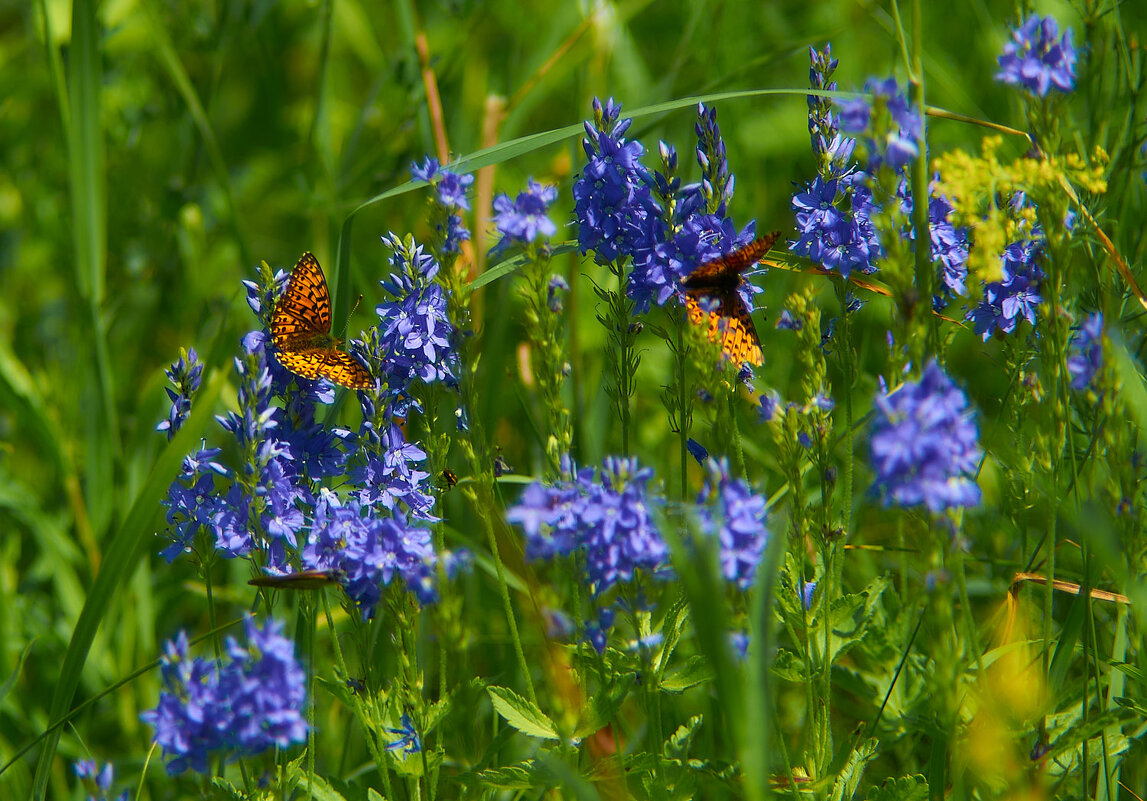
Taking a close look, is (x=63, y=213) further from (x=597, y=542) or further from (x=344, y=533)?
(x=597, y=542)

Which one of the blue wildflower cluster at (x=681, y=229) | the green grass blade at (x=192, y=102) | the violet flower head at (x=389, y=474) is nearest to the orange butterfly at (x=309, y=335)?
the violet flower head at (x=389, y=474)

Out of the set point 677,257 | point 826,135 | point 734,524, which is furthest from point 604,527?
point 826,135

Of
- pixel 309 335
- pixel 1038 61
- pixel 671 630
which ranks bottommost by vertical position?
pixel 671 630

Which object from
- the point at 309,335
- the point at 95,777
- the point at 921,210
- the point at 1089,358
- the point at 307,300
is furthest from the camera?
the point at 307,300

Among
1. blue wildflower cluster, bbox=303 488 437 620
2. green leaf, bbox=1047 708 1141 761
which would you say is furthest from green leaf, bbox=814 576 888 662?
blue wildflower cluster, bbox=303 488 437 620

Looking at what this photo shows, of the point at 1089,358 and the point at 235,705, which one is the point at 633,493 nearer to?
the point at 235,705

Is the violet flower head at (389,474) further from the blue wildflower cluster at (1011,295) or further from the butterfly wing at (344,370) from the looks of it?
the blue wildflower cluster at (1011,295)

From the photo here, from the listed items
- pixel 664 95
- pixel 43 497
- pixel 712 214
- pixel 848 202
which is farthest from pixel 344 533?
pixel 43 497
